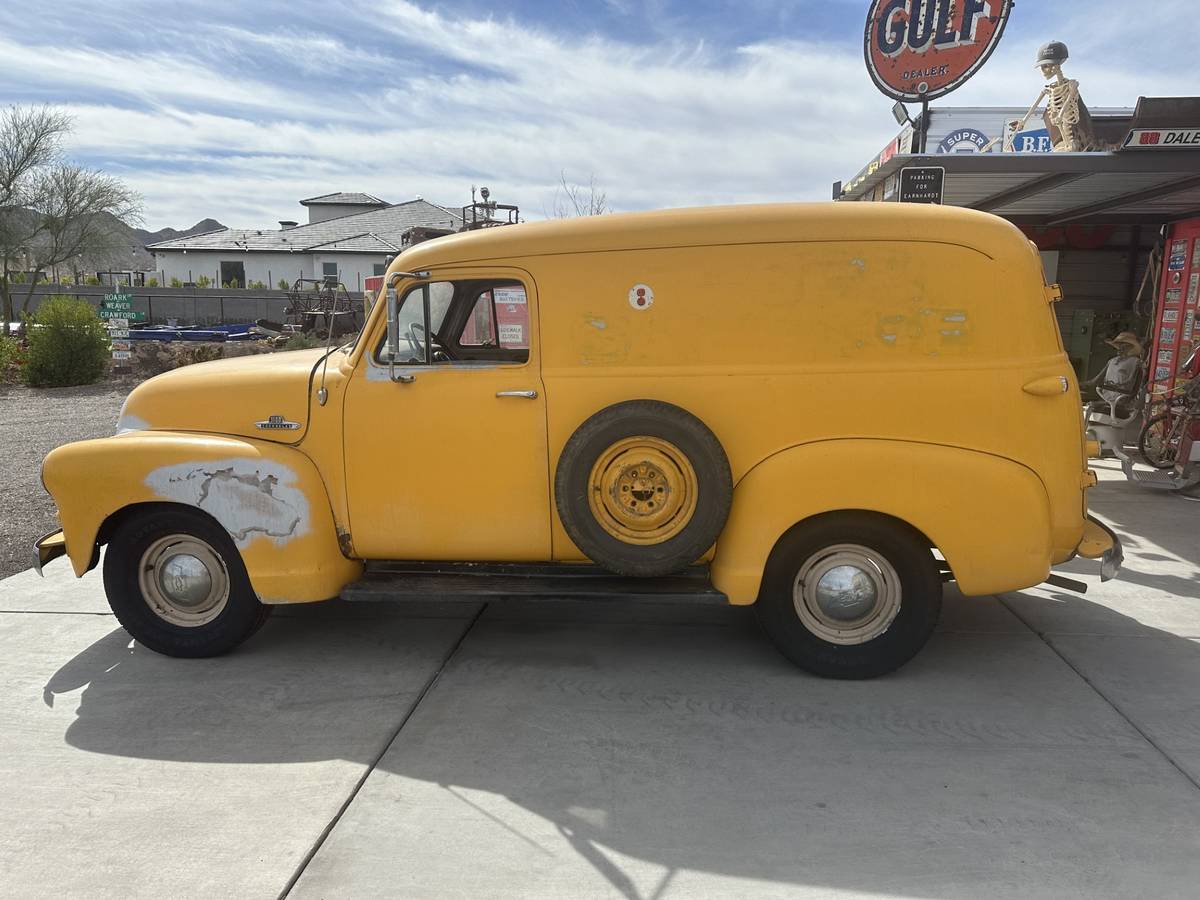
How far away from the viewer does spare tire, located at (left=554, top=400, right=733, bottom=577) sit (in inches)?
154

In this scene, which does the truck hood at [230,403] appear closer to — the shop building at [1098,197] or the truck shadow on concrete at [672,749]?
the truck shadow on concrete at [672,749]

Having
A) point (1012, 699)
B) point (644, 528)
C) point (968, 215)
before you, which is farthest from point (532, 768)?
point (968, 215)

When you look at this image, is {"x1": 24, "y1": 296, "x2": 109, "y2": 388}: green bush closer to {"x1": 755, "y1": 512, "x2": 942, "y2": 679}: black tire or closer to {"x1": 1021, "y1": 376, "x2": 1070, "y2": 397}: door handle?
{"x1": 755, "y1": 512, "x2": 942, "y2": 679}: black tire

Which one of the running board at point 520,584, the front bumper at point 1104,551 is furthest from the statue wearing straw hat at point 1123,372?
the running board at point 520,584

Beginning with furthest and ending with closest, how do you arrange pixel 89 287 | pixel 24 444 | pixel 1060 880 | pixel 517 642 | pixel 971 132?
1. pixel 89 287
2. pixel 971 132
3. pixel 24 444
4. pixel 517 642
5. pixel 1060 880

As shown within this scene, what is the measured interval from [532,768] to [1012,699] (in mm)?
2294

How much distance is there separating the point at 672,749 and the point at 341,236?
152 ft

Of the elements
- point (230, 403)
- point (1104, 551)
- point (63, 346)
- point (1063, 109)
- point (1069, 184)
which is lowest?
point (1104, 551)

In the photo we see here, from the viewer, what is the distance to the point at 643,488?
4.00m

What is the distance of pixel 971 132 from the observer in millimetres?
11859

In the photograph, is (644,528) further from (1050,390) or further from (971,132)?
(971,132)

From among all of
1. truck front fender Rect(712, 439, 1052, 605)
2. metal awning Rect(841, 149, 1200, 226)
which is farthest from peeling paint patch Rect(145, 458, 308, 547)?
metal awning Rect(841, 149, 1200, 226)

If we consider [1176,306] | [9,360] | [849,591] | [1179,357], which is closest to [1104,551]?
[849,591]

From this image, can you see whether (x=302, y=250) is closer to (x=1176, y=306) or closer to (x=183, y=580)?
(x=1176, y=306)
